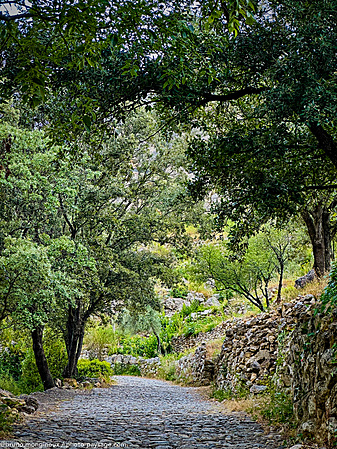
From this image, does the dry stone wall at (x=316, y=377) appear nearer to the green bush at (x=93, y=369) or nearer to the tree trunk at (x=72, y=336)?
the tree trunk at (x=72, y=336)

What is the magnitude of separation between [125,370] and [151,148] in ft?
58.6

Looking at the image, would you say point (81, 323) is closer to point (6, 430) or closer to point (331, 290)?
point (6, 430)

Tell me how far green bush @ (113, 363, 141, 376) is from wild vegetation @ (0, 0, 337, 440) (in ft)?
28.4

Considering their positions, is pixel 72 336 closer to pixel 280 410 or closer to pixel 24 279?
pixel 24 279

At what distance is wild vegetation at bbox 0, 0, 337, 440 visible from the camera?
437 centimetres

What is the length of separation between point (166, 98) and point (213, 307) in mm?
28621

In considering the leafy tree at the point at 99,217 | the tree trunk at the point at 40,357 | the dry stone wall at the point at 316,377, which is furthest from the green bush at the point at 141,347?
the dry stone wall at the point at 316,377

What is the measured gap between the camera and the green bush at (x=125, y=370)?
26.9 metres

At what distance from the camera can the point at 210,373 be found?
14898 mm

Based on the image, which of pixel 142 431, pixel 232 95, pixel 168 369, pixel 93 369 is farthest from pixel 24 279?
pixel 168 369

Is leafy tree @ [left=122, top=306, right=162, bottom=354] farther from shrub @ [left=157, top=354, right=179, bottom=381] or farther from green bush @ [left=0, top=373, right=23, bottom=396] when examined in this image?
green bush @ [left=0, top=373, right=23, bottom=396]

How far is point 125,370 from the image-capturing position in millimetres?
27422

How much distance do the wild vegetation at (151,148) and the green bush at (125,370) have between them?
865 cm

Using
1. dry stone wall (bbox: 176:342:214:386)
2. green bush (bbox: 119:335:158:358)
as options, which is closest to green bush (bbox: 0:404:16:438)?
dry stone wall (bbox: 176:342:214:386)
